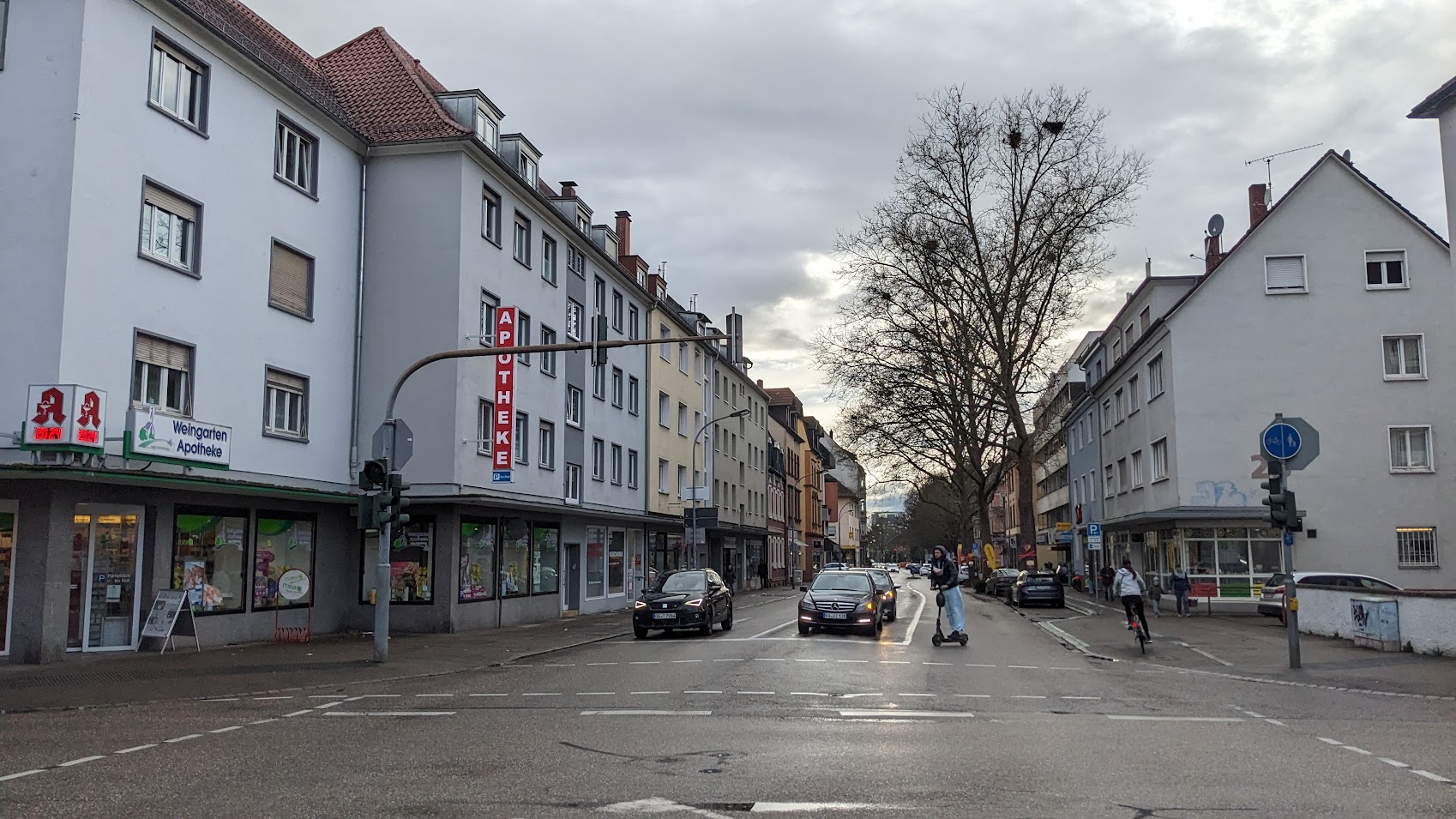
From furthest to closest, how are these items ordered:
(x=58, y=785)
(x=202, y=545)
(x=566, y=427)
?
(x=566, y=427)
(x=202, y=545)
(x=58, y=785)

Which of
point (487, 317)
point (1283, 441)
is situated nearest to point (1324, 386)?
point (1283, 441)

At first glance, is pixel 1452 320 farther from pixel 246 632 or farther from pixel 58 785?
pixel 58 785

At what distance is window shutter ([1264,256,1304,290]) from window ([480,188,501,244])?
23862mm

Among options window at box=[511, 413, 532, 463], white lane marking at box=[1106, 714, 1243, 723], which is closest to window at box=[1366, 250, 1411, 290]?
window at box=[511, 413, 532, 463]

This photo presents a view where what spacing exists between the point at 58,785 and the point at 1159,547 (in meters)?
37.2

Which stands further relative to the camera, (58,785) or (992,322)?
(992,322)

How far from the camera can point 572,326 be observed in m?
34.2

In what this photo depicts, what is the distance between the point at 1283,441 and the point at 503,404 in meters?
17.3

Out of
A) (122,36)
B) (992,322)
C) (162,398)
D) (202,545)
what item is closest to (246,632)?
(202,545)

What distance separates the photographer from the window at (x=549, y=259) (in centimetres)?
3194

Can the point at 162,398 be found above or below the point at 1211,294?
below

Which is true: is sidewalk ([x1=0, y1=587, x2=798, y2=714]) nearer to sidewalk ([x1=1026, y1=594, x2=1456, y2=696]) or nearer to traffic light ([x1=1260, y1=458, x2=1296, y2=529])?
sidewalk ([x1=1026, y1=594, x2=1456, y2=696])

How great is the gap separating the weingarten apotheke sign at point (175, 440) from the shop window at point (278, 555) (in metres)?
2.91

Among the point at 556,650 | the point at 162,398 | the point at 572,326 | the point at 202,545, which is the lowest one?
the point at 556,650
